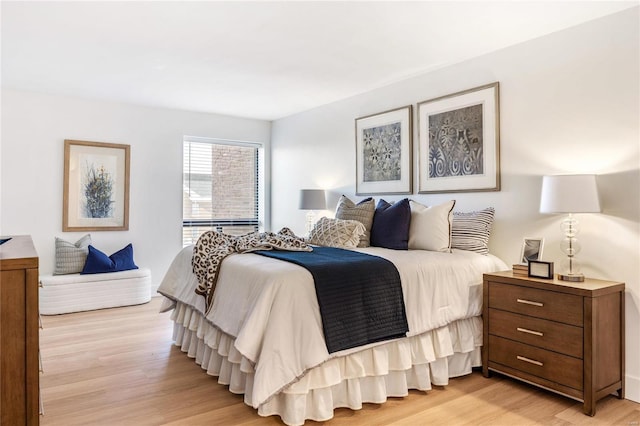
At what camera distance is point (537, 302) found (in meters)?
2.64

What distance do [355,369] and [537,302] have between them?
4.00ft

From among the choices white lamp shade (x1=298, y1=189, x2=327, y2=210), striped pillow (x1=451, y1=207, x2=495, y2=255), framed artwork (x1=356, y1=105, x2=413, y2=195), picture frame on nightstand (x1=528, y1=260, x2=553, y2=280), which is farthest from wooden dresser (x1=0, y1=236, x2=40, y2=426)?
white lamp shade (x1=298, y1=189, x2=327, y2=210)

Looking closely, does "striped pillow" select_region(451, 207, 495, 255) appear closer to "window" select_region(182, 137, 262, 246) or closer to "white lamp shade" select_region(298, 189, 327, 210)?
"white lamp shade" select_region(298, 189, 327, 210)

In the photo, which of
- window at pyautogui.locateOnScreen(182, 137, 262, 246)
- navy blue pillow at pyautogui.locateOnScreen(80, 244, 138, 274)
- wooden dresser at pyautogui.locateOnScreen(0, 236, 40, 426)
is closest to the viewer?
wooden dresser at pyautogui.locateOnScreen(0, 236, 40, 426)

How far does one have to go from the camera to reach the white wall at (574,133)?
2645 millimetres

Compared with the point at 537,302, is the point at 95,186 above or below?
above

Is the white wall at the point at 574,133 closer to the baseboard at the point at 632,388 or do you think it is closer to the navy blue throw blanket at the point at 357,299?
the baseboard at the point at 632,388

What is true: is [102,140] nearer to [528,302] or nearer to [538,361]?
[528,302]

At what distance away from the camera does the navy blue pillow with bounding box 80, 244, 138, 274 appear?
4719 millimetres

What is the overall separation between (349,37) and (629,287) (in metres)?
2.48

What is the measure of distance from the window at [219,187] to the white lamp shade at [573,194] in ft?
14.2

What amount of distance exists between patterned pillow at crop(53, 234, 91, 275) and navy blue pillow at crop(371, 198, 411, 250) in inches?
130

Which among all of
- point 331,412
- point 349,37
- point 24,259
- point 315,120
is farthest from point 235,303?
point 315,120

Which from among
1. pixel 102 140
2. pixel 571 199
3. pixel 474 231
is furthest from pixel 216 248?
pixel 102 140
